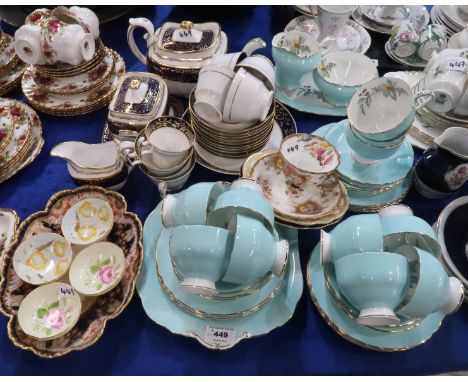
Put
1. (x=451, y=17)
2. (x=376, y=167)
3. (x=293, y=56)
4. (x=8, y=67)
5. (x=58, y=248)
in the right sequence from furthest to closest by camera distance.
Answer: (x=451, y=17) < (x=8, y=67) < (x=293, y=56) < (x=376, y=167) < (x=58, y=248)

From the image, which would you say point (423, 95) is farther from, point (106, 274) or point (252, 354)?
point (106, 274)

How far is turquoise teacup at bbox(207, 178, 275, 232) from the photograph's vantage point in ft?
2.06

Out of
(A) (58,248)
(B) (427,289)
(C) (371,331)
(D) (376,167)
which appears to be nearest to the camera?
(B) (427,289)

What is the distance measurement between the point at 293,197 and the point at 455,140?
1.31 ft

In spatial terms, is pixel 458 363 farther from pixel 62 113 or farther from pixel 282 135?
pixel 62 113

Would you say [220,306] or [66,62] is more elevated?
[66,62]

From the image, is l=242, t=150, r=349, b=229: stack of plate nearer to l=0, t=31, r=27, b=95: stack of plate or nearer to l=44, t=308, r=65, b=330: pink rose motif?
l=44, t=308, r=65, b=330: pink rose motif

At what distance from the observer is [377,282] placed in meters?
0.60

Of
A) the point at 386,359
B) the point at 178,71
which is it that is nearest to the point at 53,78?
the point at 178,71

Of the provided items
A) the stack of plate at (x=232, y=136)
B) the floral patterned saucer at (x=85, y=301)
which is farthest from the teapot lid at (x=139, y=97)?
the floral patterned saucer at (x=85, y=301)

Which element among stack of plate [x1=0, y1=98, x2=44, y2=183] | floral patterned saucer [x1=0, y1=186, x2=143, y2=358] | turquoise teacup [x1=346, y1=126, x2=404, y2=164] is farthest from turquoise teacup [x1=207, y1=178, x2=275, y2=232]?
stack of plate [x1=0, y1=98, x2=44, y2=183]

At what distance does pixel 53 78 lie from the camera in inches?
44.5

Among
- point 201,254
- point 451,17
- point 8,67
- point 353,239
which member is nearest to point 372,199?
point 353,239

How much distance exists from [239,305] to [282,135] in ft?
1.57
